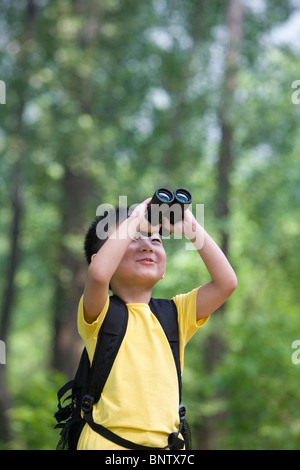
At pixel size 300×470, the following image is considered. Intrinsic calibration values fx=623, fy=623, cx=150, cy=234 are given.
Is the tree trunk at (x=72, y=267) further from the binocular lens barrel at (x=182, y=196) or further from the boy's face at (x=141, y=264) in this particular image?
the binocular lens barrel at (x=182, y=196)

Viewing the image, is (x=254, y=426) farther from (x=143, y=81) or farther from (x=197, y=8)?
(x=197, y=8)

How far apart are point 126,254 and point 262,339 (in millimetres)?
6509

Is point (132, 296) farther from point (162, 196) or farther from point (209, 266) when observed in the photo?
point (162, 196)

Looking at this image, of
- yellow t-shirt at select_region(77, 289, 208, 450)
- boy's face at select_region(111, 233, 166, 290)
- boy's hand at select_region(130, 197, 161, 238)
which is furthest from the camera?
boy's face at select_region(111, 233, 166, 290)

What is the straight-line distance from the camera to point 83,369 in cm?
235

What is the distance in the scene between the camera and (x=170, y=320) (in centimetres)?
243

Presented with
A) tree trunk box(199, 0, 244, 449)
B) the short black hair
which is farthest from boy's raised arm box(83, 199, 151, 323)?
tree trunk box(199, 0, 244, 449)

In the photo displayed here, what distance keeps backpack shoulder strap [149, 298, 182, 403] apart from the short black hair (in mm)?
325

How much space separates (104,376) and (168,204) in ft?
2.16

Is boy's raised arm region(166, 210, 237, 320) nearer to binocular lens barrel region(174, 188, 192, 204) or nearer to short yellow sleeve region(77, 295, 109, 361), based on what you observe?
binocular lens barrel region(174, 188, 192, 204)

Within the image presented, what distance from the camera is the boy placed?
2166mm

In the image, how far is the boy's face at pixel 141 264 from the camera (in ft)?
7.87

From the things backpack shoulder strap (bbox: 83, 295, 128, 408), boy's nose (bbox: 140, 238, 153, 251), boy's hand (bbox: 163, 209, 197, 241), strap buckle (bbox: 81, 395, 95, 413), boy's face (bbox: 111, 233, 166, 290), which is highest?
boy's hand (bbox: 163, 209, 197, 241)
